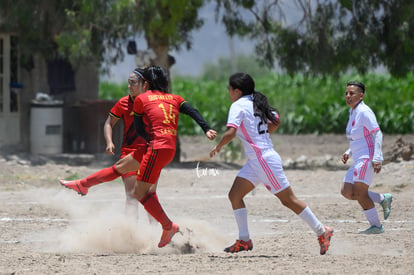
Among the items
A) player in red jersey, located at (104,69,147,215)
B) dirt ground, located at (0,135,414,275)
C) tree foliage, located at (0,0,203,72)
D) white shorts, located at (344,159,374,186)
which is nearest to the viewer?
dirt ground, located at (0,135,414,275)

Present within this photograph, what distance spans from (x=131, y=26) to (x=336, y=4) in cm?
454

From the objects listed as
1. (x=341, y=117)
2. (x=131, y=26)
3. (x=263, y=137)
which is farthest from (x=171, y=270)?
(x=341, y=117)

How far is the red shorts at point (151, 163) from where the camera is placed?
297 inches

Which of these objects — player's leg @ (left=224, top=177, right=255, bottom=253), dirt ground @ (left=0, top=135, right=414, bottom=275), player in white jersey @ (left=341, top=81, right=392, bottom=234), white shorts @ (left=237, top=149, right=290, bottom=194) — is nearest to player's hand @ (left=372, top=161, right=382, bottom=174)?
player in white jersey @ (left=341, top=81, right=392, bottom=234)

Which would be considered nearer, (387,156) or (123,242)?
(123,242)

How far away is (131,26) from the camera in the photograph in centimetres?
1705

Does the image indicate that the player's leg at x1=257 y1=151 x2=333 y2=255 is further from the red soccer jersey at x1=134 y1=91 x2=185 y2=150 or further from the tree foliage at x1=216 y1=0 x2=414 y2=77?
the tree foliage at x1=216 y1=0 x2=414 y2=77

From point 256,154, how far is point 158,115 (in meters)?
0.99

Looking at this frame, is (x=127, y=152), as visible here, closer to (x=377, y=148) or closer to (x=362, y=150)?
(x=362, y=150)

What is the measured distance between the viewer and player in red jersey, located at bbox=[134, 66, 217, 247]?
7.58 meters

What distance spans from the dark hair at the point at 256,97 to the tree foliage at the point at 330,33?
10.0 meters

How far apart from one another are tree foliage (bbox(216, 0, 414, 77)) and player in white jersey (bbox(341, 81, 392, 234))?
870 cm

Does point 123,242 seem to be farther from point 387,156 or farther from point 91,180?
point 387,156

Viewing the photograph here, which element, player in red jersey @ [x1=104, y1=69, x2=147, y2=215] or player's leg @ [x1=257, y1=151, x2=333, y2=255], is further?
player in red jersey @ [x1=104, y1=69, x2=147, y2=215]
